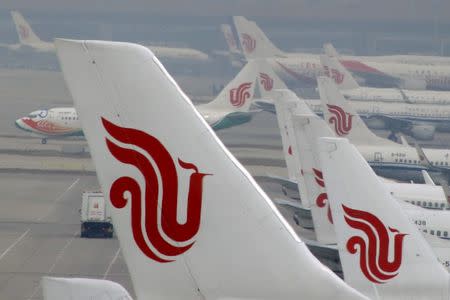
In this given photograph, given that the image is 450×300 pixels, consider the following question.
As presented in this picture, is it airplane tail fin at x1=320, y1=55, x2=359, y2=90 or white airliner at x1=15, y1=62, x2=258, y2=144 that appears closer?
white airliner at x1=15, y1=62, x2=258, y2=144

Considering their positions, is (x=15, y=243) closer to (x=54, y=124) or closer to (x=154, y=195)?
(x=154, y=195)

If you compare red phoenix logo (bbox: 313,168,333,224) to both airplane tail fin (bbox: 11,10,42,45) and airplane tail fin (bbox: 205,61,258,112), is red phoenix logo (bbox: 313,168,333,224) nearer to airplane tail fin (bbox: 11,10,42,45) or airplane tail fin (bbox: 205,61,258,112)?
airplane tail fin (bbox: 205,61,258,112)

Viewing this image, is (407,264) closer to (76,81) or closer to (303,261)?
(303,261)

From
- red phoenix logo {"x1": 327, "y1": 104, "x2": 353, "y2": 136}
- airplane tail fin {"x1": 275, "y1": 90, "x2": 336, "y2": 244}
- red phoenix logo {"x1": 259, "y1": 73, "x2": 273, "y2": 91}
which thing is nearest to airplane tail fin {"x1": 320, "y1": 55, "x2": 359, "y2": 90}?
red phoenix logo {"x1": 259, "y1": 73, "x2": 273, "y2": 91}

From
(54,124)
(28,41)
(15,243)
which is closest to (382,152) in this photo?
(15,243)

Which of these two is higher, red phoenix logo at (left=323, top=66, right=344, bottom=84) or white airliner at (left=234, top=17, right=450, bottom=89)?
white airliner at (left=234, top=17, right=450, bottom=89)

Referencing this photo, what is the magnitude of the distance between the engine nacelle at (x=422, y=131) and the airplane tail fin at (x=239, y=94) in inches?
531

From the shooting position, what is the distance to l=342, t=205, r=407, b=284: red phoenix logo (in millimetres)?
17344

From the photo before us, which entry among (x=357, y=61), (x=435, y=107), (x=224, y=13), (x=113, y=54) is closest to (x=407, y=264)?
(x=113, y=54)

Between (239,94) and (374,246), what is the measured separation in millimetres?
55838

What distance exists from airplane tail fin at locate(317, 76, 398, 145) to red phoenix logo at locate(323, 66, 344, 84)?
2934cm

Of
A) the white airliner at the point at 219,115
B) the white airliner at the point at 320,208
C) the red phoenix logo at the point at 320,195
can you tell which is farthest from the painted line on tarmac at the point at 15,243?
the white airliner at the point at 219,115

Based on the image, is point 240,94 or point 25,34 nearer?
point 240,94

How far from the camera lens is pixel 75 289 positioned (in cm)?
1166
